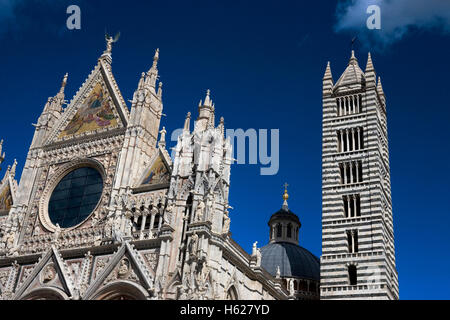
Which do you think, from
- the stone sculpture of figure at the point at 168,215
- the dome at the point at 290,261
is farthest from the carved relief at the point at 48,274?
the dome at the point at 290,261

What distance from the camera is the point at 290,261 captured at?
150ft

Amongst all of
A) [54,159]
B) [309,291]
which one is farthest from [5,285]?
[309,291]

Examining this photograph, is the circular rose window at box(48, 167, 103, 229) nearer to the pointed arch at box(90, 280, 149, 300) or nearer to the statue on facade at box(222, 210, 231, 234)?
the pointed arch at box(90, 280, 149, 300)

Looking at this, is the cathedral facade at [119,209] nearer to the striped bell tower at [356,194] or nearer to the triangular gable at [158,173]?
the triangular gable at [158,173]

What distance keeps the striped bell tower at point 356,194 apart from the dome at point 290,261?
992cm

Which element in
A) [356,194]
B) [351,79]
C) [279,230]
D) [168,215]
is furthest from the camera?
[279,230]

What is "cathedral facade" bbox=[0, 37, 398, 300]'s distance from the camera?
24719mm

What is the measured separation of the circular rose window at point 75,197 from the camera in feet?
95.0

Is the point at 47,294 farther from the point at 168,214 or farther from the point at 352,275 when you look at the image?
the point at 352,275

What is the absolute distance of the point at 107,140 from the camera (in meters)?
30.6

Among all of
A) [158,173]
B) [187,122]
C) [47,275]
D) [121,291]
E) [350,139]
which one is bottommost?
[121,291]

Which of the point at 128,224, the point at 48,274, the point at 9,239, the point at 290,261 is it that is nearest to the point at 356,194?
the point at 290,261

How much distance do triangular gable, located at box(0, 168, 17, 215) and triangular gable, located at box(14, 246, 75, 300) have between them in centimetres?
556

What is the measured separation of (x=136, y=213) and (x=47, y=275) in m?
4.98
